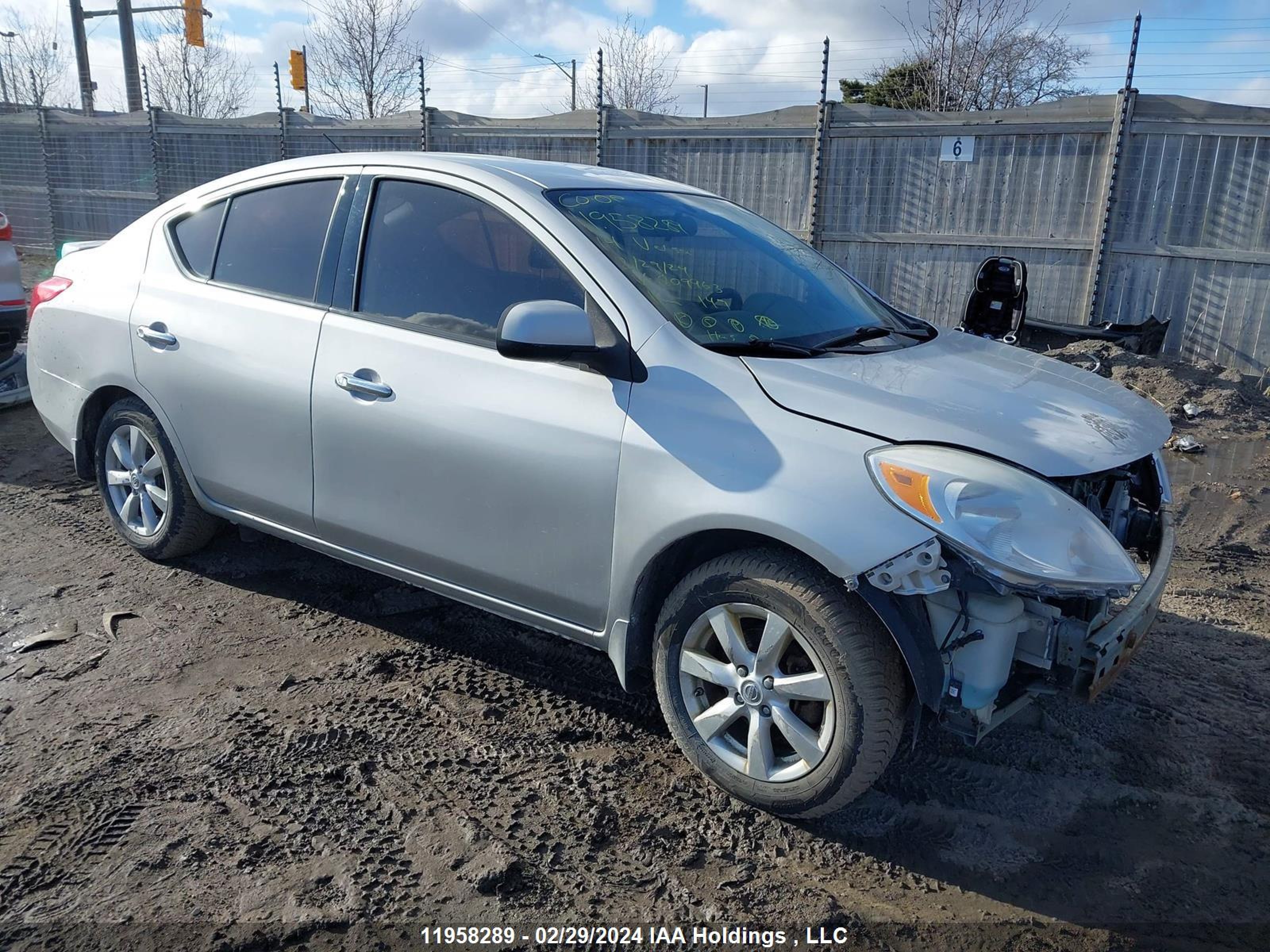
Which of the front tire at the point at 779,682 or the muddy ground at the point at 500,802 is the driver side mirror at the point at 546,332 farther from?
the muddy ground at the point at 500,802

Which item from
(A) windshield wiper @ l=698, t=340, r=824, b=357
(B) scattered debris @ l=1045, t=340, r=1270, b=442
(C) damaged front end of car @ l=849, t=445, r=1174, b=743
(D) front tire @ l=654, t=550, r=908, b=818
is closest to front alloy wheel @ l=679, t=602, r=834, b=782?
(D) front tire @ l=654, t=550, r=908, b=818

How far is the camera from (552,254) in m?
3.17

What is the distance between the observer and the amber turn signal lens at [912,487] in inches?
98.0

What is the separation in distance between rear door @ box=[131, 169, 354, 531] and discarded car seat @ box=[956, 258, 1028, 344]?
5.22 m

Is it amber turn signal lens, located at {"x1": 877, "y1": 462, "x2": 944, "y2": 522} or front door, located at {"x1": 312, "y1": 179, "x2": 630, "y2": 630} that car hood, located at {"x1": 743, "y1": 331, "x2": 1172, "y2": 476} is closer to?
amber turn signal lens, located at {"x1": 877, "y1": 462, "x2": 944, "y2": 522}

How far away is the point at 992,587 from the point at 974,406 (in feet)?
1.92

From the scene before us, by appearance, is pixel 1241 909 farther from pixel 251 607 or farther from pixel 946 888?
pixel 251 607

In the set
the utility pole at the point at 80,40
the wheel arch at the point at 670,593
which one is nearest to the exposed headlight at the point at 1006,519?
the wheel arch at the point at 670,593

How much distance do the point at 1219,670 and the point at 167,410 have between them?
4487 mm

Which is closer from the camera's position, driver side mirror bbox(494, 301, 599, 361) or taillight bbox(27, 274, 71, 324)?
driver side mirror bbox(494, 301, 599, 361)

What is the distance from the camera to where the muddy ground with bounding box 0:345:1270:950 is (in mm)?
2496

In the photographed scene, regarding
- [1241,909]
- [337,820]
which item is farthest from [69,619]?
[1241,909]

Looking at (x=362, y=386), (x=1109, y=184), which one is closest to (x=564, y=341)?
(x=362, y=386)

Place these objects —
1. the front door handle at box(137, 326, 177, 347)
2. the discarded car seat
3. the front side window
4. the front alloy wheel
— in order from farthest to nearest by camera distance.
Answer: the discarded car seat < the front door handle at box(137, 326, 177, 347) < the front side window < the front alloy wheel
